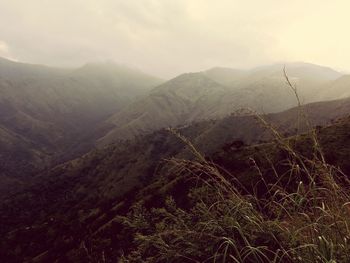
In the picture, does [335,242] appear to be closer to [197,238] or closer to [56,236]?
[197,238]

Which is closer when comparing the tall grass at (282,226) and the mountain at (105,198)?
the tall grass at (282,226)

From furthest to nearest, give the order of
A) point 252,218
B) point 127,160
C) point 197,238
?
1. point 127,160
2. point 197,238
3. point 252,218

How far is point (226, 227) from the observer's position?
4.11 m

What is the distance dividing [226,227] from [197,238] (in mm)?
510

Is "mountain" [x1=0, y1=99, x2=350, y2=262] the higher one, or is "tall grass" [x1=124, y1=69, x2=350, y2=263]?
"tall grass" [x1=124, y1=69, x2=350, y2=263]

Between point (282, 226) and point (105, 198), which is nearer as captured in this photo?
point (282, 226)

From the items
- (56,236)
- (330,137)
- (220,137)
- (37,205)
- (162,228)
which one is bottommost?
(37,205)

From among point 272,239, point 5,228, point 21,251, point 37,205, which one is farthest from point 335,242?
point 37,205

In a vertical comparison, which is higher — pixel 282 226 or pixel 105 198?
pixel 282 226

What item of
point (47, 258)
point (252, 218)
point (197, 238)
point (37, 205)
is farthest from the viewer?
point (37, 205)

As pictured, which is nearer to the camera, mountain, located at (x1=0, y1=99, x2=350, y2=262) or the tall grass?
the tall grass

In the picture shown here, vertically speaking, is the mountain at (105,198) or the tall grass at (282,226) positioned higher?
the tall grass at (282,226)

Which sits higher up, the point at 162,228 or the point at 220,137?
the point at 162,228

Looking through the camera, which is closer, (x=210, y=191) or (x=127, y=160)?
(x=210, y=191)
